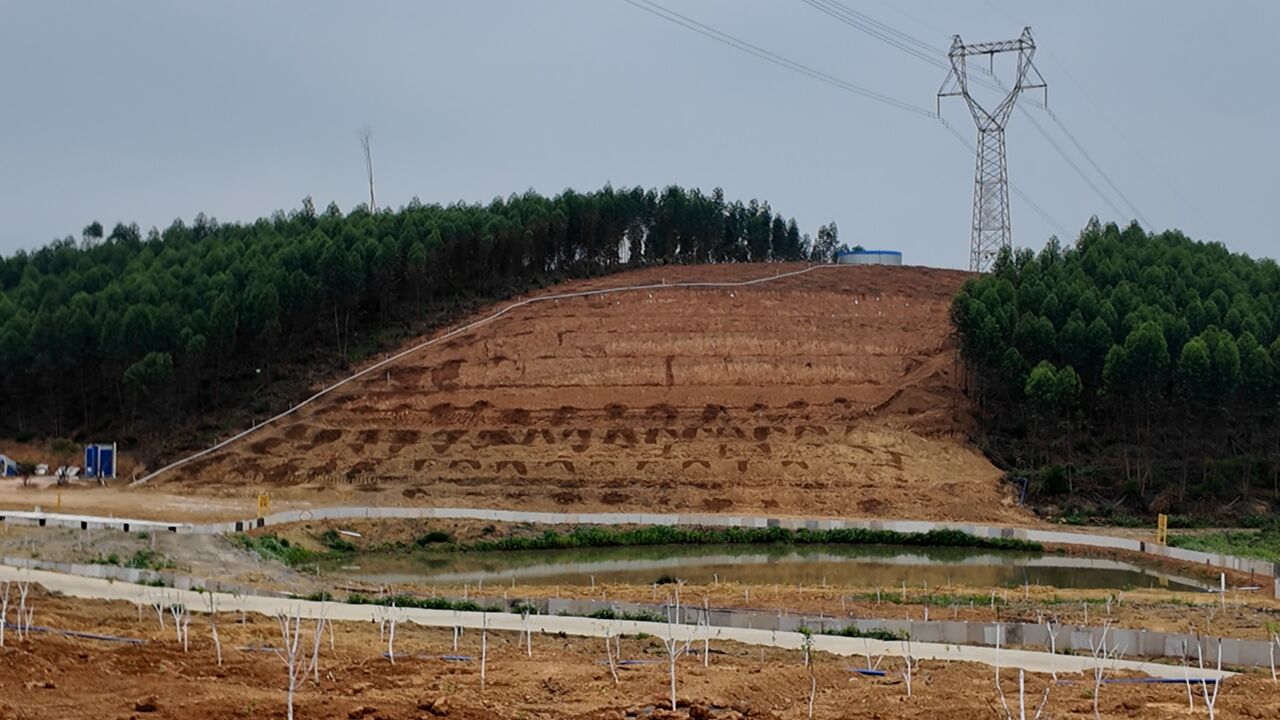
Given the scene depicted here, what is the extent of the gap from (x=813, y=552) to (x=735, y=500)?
7.71 metres

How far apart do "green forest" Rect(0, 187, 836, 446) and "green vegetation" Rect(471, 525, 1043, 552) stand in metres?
18.8

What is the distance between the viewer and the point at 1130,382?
2016 inches

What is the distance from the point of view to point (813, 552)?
41.7 meters

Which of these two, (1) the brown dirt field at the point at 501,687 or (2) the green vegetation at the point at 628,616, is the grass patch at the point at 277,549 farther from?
(1) the brown dirt field at the point at 501,687

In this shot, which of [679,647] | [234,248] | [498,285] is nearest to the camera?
[679,647]

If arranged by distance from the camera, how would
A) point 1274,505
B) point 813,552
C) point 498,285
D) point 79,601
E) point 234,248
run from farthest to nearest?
point 498,285
point 234,248
point 1274,505
point 813,552
point 79,601

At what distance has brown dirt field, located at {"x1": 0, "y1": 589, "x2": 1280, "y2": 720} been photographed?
Result: 14766mm

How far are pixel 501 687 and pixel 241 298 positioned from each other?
4548cm

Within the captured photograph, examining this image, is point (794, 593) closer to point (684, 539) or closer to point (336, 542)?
point (684, 539)

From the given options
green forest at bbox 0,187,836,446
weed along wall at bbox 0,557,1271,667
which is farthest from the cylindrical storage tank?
weed along wall at bbox 0,557,1271,667

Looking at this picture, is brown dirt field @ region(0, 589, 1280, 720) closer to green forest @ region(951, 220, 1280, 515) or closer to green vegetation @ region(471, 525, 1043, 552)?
green vegetation @ region(471, 525, 1043, 552)

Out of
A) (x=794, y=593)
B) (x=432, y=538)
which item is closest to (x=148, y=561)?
(x=432, y=538)

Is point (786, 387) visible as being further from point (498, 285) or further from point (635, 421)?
point (498, 285)

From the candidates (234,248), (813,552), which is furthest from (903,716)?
(234,248)
